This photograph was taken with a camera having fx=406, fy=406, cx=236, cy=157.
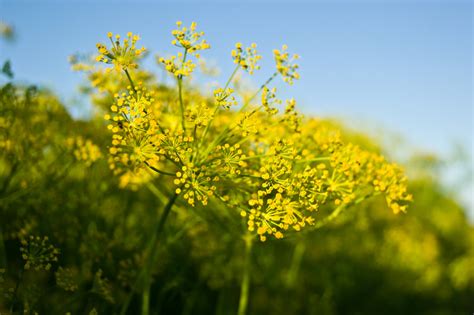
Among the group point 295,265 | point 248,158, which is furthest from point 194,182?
point 295,265

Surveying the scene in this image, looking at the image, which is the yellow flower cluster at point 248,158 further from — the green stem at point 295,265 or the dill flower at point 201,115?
the green stem at point 295,265

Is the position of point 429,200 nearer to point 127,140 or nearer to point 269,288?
point 269,288

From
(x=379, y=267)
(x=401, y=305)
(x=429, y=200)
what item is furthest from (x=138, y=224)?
(x=429, y=200)

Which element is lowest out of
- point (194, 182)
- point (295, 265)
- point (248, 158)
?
point (194, 182)


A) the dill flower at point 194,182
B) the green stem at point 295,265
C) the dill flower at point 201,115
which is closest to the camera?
the dill flower at point 194,182

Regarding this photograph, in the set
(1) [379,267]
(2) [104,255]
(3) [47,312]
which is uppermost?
(1) [379,267]

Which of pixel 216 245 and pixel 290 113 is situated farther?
pixel 216 245

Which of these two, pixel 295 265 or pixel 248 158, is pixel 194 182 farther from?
pixel 295 265

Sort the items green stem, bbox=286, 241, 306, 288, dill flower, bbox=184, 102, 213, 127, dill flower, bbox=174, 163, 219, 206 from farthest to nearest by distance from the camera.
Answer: green stem, bbox=286, 241, 306, 288
dill flower, bbox=184, 102, 213, 127
dill flower, bbox=174, 163, 219, 206

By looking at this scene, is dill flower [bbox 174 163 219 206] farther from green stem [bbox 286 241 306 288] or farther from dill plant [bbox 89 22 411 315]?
green stem [bbox 286 241 306 288]

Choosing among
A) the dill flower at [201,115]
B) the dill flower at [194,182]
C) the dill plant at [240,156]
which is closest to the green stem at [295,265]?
the dill plant at [240,156]

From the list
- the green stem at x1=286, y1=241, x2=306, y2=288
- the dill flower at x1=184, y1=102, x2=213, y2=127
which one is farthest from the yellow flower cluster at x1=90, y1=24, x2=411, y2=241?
the green stem at x1=286, y1=241, x2=306, y2=288
